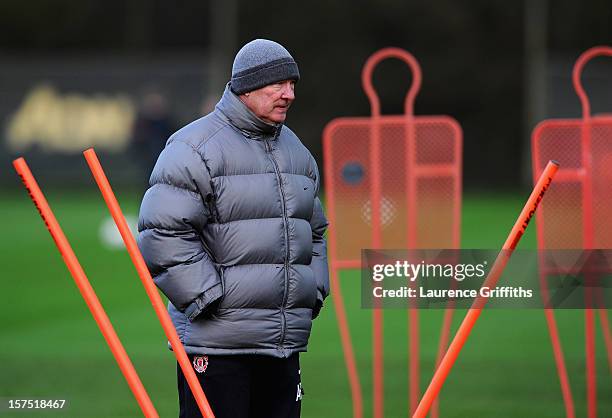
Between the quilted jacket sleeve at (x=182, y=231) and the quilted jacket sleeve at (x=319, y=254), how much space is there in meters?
0.49

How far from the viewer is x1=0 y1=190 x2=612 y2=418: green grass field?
7.86 m

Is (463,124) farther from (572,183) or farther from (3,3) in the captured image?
Result: (572,183)

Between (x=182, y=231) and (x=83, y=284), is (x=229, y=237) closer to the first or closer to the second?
(x=182, y=231)

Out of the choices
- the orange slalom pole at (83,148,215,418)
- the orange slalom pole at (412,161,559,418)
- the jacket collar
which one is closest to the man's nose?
the jacket collar

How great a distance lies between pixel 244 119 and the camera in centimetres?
491

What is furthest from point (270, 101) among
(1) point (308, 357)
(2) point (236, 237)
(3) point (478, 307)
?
(1) point (308, 357)

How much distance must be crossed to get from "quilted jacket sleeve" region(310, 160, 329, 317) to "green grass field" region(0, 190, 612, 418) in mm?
2506

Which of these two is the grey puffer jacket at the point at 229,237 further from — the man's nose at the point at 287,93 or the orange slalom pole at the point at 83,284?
the orange slalom pole at the point at 83,284

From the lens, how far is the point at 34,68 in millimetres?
32156

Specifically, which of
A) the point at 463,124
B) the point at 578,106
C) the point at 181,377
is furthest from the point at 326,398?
the point at 463,124

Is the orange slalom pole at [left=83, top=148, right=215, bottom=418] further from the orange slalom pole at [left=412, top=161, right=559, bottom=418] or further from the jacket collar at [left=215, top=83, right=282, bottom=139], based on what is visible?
the orange slalom pole at [left=412, top=161, right=559, bottom=418]

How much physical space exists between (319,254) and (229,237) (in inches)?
19.3

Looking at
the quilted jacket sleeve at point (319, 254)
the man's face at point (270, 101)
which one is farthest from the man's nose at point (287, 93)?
the quilted jacket sleeve at point (319, 254)

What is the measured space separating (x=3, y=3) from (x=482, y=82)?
12.8m
